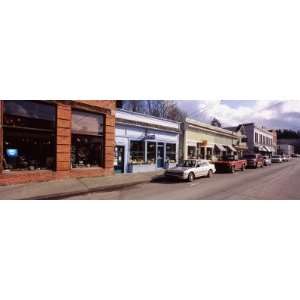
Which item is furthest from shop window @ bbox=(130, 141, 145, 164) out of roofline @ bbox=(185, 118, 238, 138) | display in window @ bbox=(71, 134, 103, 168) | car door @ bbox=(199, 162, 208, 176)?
roofline @ bbox=(185, 118, 238, 138)

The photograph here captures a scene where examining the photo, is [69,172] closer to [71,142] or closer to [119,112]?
[71,142]

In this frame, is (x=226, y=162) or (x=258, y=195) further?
(x=226, y=162)

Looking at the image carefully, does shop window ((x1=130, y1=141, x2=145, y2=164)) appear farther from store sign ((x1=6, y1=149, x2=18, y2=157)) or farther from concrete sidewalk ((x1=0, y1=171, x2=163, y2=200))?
store sign ((x1=6, y1=149, x2=18, y2=157))

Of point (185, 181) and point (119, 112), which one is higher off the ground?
point (119, 112)

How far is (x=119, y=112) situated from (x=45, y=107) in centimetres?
489

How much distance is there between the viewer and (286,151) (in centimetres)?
3666

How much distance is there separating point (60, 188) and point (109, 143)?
467cm

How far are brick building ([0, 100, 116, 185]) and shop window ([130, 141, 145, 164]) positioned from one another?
2.09 metres

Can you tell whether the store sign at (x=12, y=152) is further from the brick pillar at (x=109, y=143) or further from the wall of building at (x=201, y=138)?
the wall of building at (x=201, y=138)

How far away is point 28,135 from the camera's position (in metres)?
10.2

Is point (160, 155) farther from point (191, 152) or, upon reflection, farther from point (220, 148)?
point (220, 148)

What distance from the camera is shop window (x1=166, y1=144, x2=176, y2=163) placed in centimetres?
1854

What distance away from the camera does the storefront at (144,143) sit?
14.7 m
